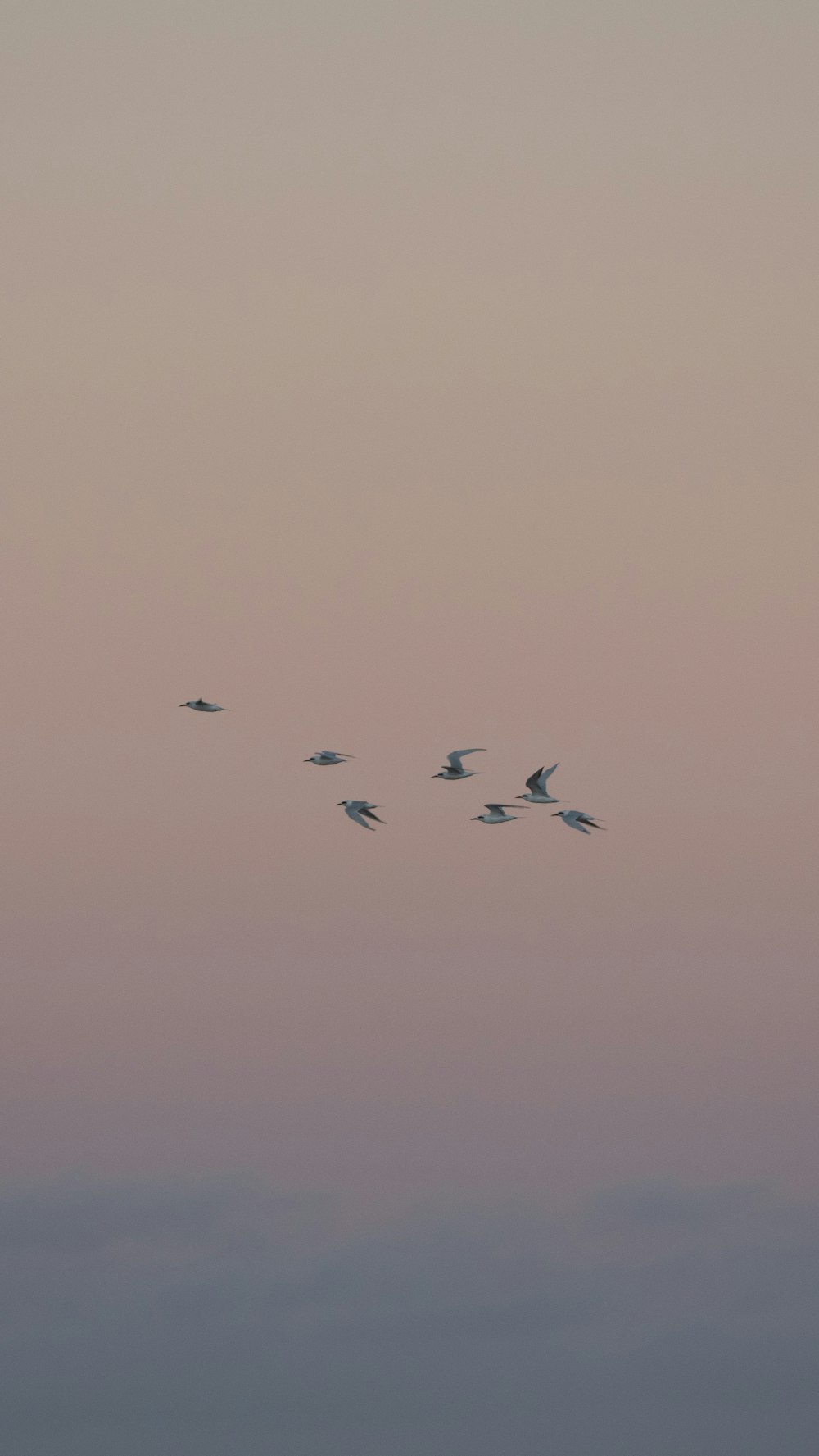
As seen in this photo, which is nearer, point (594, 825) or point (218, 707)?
point (594, 825)

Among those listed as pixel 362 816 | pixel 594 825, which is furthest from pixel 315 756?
pixel 594 825

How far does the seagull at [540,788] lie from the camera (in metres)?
173

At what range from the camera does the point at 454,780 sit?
180 meters

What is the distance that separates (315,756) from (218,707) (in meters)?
6.92

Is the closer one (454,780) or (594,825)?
(594,825)

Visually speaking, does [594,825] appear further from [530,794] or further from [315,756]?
[315,756]

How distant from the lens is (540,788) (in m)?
174

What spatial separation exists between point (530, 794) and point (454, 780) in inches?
238

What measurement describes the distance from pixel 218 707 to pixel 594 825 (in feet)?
88.5

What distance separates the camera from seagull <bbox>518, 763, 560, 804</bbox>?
17262cm

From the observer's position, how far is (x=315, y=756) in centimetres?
18025

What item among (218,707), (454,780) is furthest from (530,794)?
(218,707)

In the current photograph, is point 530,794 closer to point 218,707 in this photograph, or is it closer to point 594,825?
point 594,825

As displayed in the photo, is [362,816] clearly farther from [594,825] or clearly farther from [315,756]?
[594,825]
